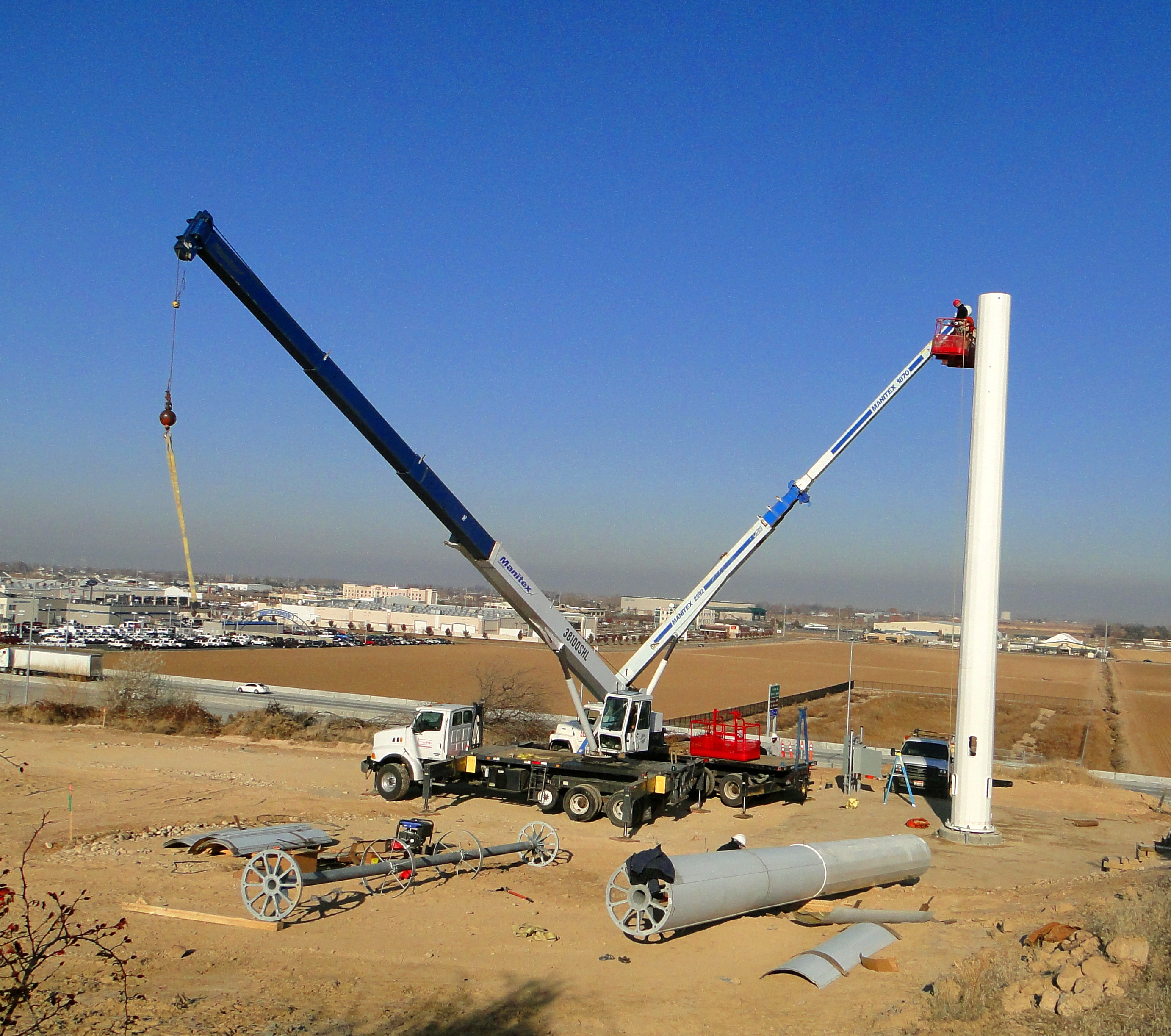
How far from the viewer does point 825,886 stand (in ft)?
47.0

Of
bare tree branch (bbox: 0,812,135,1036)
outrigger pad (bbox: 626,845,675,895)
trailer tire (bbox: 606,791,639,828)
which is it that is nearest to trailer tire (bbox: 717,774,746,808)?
trailer tire (bbox: 606,791,639,828)

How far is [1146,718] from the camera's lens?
66062 mm

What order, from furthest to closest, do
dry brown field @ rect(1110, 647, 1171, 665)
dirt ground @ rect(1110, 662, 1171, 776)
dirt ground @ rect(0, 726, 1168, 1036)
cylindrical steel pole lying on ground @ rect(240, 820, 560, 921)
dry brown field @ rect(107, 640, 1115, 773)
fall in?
dry brown field @ rect(1110, 647, 1171, 665) → dry brown field @ rect(107, 640, 1115, 773) → dirt ground @ rect(1110, 662, 1171, 776) → cylindrical steel pole lying on ground @ rect(240, 820, 560, 921) → dirt ground @ rect(0, 726, 1168, 1036)

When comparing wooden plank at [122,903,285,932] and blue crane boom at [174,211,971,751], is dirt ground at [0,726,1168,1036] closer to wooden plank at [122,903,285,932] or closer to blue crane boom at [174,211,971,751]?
wooden plank at [122,903,285,932]

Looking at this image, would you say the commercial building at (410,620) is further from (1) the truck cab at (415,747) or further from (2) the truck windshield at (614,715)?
(2) the truck windshield at (614,715)

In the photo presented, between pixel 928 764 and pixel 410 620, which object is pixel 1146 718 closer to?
pixel 928 764

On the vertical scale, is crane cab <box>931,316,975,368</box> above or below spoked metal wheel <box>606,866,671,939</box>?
above

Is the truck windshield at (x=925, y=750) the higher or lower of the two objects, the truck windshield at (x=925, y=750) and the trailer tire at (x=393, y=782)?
the higher

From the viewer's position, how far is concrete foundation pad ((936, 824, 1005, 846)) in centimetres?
2025

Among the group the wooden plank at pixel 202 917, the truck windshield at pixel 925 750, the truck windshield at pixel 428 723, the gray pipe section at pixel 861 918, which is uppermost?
the truck windshield at pixel 428 723

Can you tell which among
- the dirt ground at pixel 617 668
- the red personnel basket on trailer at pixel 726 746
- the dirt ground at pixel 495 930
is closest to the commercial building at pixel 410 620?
the dirt ground at pixel 617 668

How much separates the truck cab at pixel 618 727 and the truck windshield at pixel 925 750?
8.39 m

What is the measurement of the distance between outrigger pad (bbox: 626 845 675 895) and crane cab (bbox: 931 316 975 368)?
15781 millimetres

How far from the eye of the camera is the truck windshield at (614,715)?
2319cm
